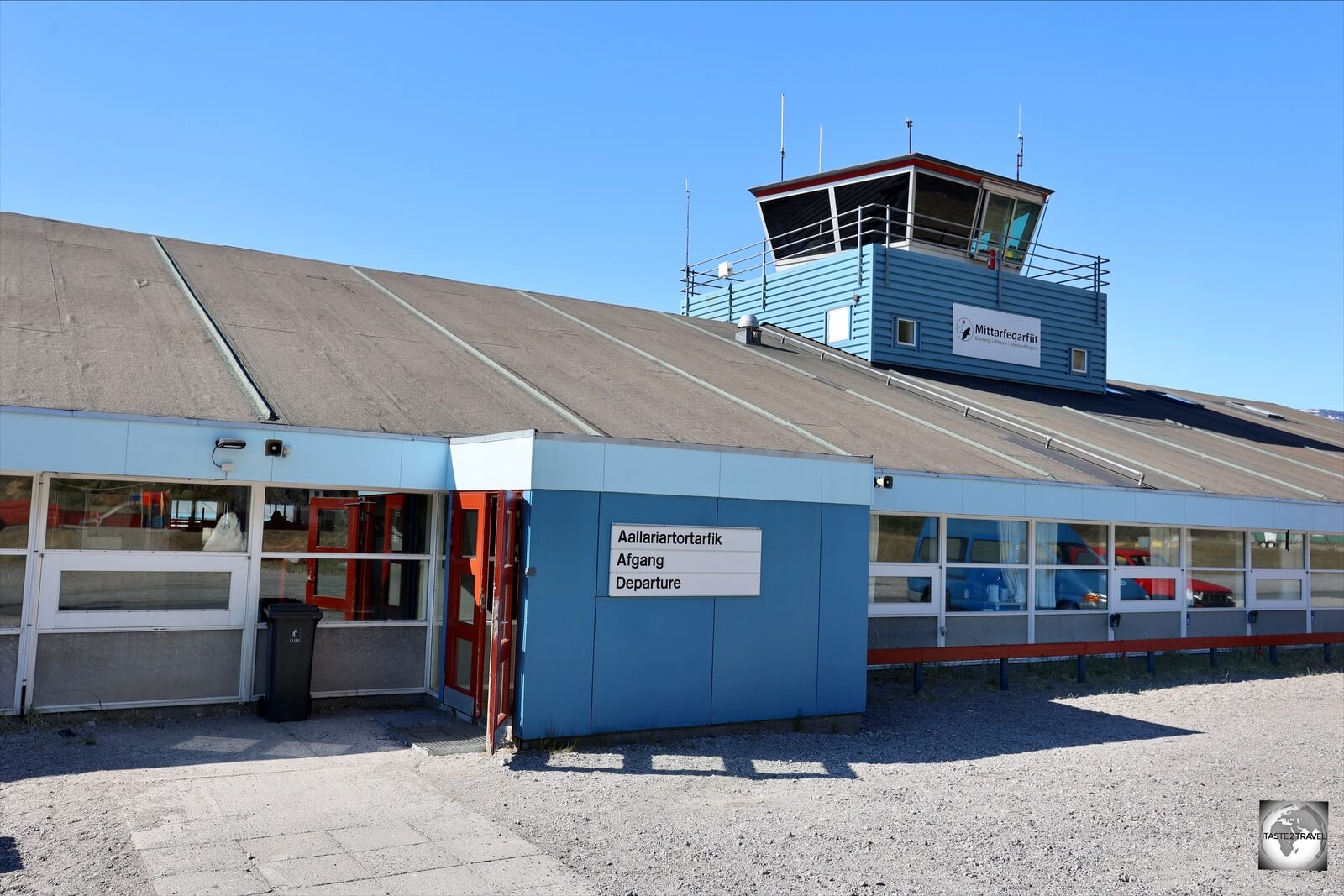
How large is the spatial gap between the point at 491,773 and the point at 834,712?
3749 millimetres

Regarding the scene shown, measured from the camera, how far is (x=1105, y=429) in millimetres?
20375

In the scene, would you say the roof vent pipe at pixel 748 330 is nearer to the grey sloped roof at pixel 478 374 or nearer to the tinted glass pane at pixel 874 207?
the grey sloped roof at pixel 478 374

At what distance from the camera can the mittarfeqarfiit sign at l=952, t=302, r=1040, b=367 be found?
2288 centimetres

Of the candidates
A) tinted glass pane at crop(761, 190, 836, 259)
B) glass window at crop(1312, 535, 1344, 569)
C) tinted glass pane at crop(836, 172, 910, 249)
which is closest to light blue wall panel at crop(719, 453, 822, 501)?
glass window at crop(1312, 535, 1344, 569)

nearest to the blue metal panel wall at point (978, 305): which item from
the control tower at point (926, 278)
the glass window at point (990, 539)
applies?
the control tower at point (926, 278)

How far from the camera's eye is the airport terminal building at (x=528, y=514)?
9.16 meters

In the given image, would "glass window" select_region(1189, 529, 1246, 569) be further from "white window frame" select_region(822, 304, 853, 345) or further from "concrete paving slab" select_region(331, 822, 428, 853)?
"concrete paving slab" select_region(331, 822, 428, 853)

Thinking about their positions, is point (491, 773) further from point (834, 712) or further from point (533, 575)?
point (834, 712)

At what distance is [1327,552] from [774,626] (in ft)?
41.6

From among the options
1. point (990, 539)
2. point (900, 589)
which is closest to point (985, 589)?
point (990, 539)

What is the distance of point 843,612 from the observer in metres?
10.6

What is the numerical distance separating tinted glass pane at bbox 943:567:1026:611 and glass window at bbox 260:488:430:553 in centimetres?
677

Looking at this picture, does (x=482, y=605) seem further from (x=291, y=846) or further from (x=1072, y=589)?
(x=1072, y=589)

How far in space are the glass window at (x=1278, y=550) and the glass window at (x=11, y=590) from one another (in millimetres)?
16569
